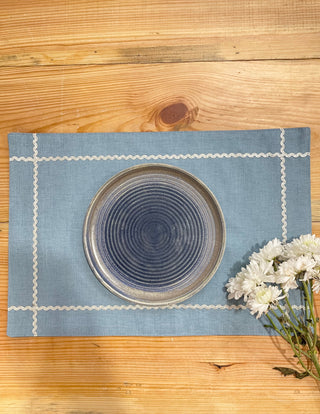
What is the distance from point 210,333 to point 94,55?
0.71 m

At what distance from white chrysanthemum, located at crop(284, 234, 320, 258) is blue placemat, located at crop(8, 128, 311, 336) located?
62mm

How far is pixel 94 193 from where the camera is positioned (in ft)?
3.20

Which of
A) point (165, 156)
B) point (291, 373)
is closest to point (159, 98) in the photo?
point (165, 156)

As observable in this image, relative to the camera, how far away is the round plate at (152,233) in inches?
37.5

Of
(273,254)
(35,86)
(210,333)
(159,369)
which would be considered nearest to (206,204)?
(273,254)

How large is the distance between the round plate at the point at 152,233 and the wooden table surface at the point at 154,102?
126 millimetres

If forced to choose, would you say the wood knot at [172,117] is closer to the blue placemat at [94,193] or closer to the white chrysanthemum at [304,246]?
the blue placemat at [94,193]

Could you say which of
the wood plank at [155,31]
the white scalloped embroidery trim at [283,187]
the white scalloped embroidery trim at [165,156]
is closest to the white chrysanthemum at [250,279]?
the white scalloped embroidery trim at [283,187]

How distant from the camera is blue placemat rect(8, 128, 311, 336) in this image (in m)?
0.96

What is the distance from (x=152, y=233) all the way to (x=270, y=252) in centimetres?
26

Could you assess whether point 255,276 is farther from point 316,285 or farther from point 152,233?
point 152,233

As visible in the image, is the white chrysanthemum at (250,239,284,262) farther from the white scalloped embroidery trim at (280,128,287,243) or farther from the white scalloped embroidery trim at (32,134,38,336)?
the white scalloped embroidery trim at (32,134,38,336)

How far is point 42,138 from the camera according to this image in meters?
0.99

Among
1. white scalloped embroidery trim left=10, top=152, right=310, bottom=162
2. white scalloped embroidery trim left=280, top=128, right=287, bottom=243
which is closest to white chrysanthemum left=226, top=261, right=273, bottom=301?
white scalloped embroidery trim left=280, top=128, right=287, bottom=243
